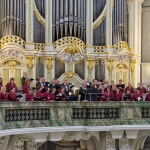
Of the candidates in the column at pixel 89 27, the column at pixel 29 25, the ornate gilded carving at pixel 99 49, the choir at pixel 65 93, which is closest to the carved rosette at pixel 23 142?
the choir at pixel 65 93

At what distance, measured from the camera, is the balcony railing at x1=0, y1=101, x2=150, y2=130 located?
35.8 ft

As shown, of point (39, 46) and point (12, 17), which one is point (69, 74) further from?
point (12, 17)

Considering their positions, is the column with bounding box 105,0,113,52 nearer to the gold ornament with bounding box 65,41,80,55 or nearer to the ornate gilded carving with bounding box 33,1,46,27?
the gold ornament with bounding box 65,41,80,55

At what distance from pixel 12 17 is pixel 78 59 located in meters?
3.11

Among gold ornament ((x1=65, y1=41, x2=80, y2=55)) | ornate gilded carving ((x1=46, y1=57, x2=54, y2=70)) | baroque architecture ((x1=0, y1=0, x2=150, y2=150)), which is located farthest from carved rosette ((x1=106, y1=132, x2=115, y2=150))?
gold ornament ((x1=65, y1=41, x2=80, y2=55))

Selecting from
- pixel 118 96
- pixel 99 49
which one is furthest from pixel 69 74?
pixel 118 96

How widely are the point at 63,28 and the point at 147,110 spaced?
16.5ft

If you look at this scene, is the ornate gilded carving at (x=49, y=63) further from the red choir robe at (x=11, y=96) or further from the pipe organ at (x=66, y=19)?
the red choir robe at (x=11, y=96)

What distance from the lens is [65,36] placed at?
15.3 m

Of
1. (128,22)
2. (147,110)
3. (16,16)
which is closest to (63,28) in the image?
(16,16)

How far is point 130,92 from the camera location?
12930 millimetres

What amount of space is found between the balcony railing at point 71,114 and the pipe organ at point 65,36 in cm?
353

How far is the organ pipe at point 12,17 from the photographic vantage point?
14547 millimetres

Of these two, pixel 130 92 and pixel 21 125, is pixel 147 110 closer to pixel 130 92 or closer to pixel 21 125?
pixel 130 92
